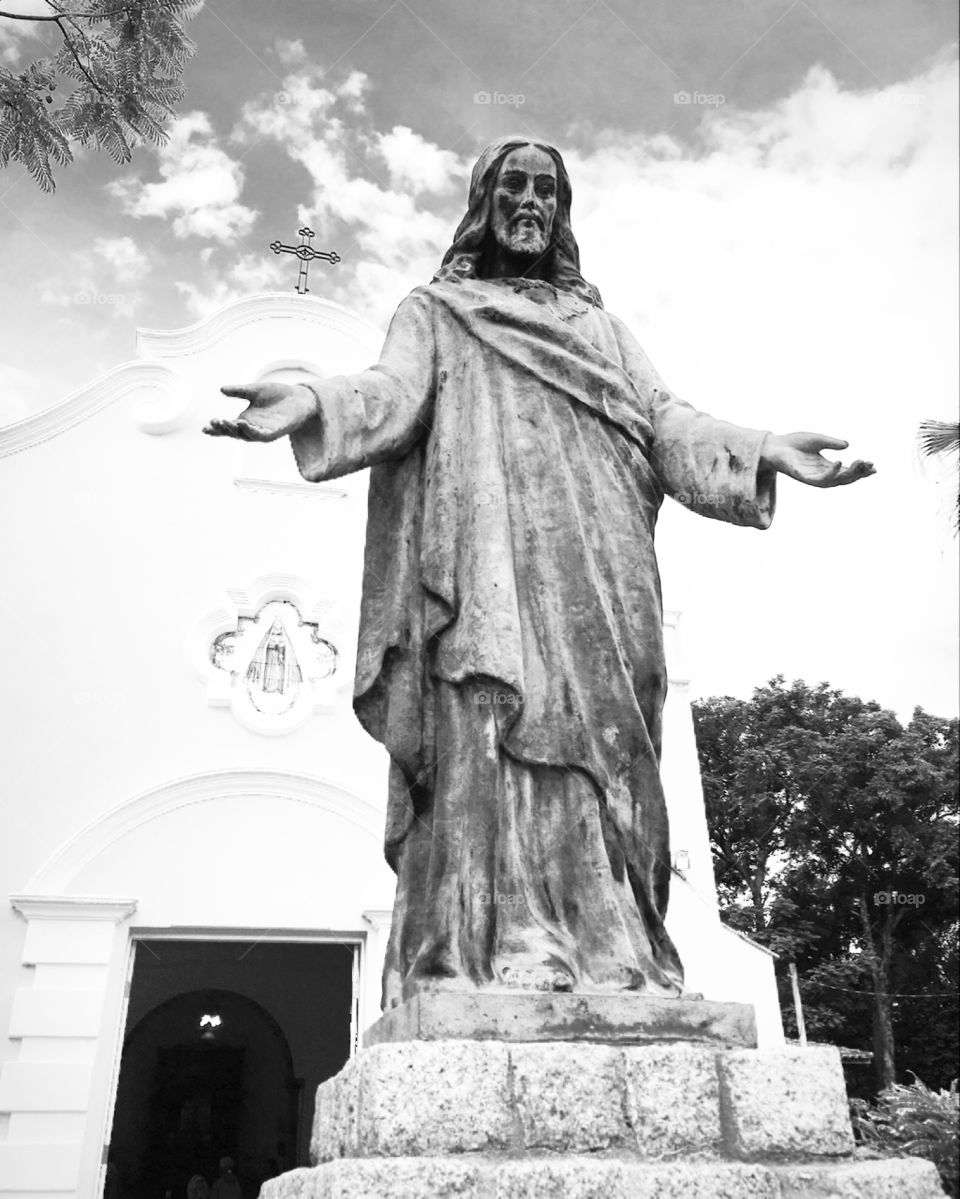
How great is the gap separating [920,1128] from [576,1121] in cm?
571

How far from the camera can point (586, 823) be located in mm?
2477

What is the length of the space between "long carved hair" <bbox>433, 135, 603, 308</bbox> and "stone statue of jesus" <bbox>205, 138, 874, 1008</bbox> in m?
→ 0.01

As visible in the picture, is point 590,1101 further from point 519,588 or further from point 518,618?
point 519,588

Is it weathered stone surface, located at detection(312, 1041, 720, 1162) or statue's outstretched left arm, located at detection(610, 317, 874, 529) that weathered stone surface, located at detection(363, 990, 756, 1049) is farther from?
statue's outstretched left arm, located at detection(610, 317, 874, 529)

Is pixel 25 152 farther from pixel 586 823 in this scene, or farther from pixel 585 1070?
pixel 585 1070

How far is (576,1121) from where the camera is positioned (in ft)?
6.22

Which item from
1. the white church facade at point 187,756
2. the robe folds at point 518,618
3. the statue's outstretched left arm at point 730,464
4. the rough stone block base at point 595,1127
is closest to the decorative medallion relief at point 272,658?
the white church facade at point 187,756

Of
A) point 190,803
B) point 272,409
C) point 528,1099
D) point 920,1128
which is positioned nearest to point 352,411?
point 272,409

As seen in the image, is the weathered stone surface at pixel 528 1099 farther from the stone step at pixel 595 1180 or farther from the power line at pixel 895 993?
the power line at pixel 895 993

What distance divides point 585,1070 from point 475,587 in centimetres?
117

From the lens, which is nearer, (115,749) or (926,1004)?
(115,749)

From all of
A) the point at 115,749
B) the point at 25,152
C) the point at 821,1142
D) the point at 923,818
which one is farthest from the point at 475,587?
the point at 923,818

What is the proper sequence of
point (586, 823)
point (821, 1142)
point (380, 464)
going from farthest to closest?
1. point (380, 464)
2. point (586, 823)
3. point (821, 1142)

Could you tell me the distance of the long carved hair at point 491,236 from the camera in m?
3.37
